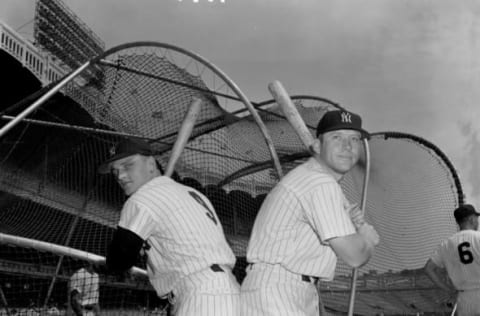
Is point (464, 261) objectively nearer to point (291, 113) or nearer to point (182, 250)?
point (291, 113)

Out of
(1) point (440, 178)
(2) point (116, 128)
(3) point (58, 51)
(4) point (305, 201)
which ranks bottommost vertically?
(4) point (305, 201)

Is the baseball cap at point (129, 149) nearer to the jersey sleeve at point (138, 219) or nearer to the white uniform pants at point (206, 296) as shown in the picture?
the jersey sleeve at point (138, 219)

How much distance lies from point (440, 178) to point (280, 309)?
249 inches

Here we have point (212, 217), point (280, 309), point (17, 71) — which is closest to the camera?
point (280, 309)

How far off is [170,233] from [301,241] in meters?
0.68

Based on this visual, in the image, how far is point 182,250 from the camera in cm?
307

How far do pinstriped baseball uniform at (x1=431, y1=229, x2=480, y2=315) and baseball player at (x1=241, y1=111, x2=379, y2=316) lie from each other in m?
2.83

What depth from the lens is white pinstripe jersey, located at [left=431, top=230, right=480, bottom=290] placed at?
537 cm

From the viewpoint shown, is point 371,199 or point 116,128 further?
point 116,128

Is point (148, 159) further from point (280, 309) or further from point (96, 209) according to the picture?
point (96, 209)

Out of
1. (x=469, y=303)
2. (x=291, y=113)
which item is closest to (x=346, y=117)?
(x=291, y=113)

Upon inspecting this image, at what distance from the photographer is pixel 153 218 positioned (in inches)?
119

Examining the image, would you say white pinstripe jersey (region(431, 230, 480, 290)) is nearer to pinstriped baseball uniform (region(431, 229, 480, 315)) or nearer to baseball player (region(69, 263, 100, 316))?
pinstriped baseball uniform (region(431, 229, 480, 315))

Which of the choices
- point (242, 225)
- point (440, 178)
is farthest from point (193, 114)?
point (242, 225)
